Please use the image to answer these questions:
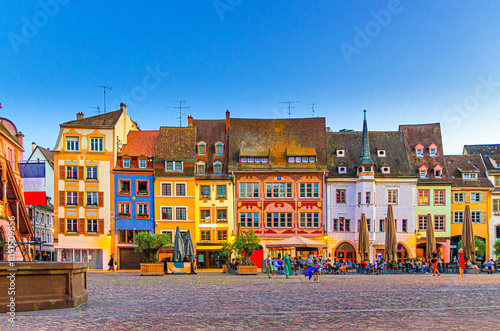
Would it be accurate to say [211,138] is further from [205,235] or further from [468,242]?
[468,242]

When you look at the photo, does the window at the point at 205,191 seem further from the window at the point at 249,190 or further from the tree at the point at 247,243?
the tree at the point at 247,243

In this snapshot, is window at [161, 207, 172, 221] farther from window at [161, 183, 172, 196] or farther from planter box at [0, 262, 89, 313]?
planter box at [0, 262, 89, 313]

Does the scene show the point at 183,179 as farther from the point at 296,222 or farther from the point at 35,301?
the point at 35,301

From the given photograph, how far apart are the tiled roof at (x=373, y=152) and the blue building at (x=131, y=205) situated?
16184 millimetres

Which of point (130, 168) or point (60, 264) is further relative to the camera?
point (130, 168)

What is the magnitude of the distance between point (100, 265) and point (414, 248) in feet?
89.9

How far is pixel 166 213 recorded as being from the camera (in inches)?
2121

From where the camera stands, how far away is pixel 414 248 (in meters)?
54.3

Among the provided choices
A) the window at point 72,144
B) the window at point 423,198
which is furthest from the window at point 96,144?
the window at point 423,198

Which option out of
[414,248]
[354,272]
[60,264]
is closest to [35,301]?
[60,264]

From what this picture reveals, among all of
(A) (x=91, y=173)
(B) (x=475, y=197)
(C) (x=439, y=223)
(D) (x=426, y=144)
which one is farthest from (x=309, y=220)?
(A) (x=91, y=173)

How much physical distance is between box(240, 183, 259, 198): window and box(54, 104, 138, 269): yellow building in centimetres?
1128

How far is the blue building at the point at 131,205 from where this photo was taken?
2103 inches

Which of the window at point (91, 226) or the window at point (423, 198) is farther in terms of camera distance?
the window at point (423, 198)
